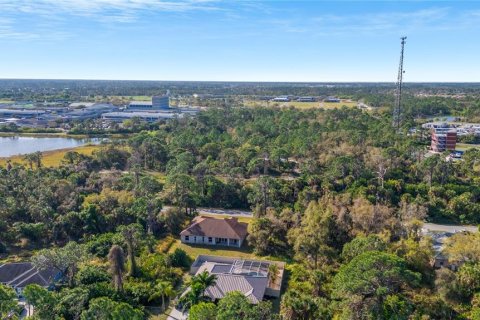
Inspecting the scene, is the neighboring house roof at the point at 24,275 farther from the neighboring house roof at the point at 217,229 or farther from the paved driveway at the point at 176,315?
the neighboring house roof at the point at 217,229

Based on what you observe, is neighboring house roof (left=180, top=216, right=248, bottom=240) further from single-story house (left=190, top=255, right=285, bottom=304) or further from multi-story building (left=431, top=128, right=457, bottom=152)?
multi-story building (left=431, top=128, right=457, bottom=152)

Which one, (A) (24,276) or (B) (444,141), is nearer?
(A) (24,276)

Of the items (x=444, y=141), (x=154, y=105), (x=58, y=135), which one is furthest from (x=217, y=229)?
(x=154, y=105)

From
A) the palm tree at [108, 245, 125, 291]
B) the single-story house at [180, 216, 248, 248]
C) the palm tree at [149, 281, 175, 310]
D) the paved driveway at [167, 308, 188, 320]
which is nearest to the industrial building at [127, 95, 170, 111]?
the single-story house at [180, 216, 248, 248]

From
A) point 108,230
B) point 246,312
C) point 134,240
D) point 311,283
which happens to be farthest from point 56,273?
point 311,283

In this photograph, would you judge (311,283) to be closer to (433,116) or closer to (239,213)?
(239,213)

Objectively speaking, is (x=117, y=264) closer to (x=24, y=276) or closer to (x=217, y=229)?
(x=24, y=276)
